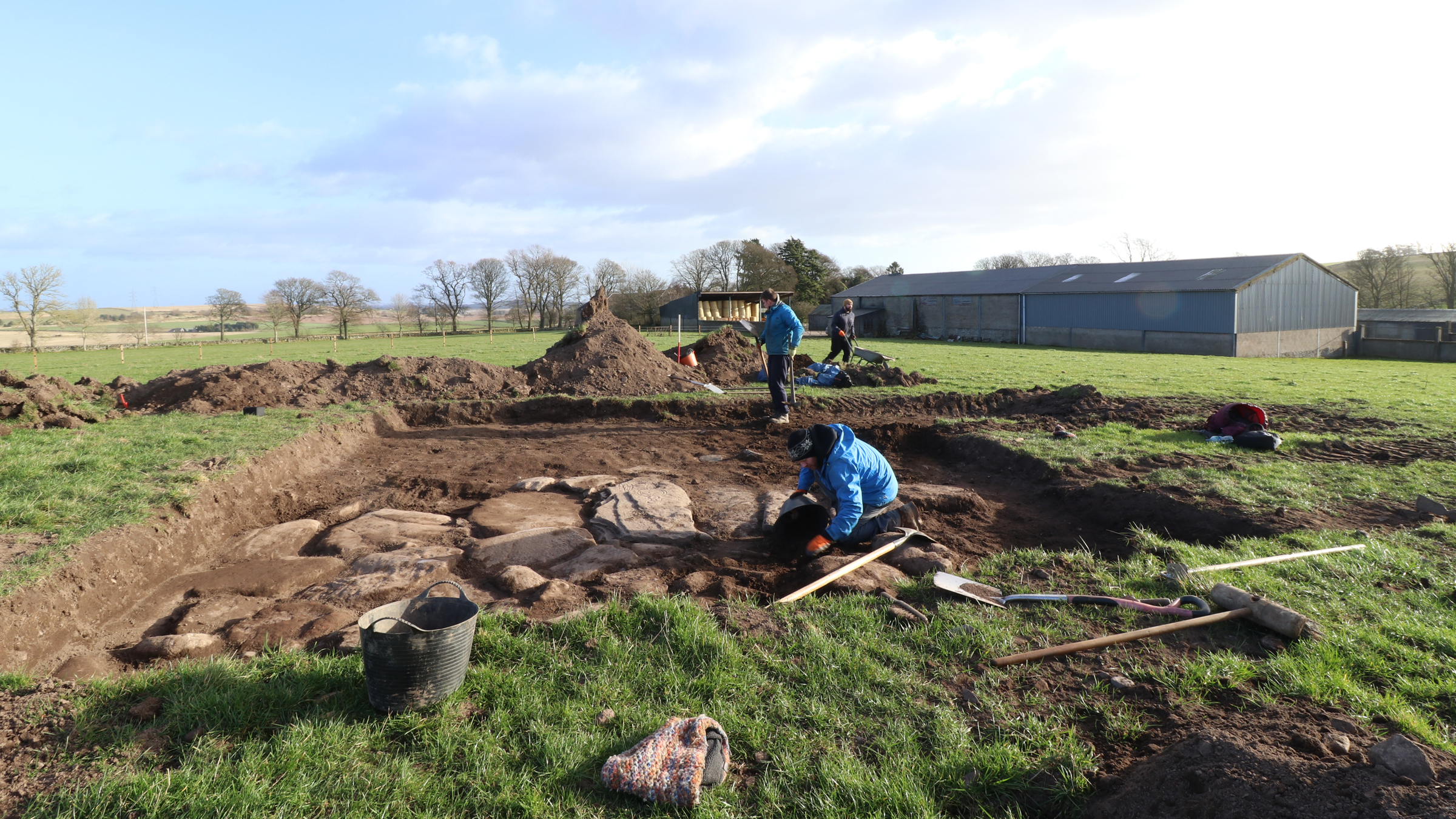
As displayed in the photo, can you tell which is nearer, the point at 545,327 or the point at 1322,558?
the point at 1322,558

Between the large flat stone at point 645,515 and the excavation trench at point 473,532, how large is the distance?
0.19 ft

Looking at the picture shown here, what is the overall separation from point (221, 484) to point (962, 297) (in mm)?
37533

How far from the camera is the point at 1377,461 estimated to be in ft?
24.7

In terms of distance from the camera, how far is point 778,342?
11.1 meters

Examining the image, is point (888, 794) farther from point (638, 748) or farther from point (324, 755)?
point (324, 755)

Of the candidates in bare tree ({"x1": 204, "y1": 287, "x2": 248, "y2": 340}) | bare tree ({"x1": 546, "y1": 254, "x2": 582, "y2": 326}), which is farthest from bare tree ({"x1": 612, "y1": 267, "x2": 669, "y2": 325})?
bare tree ({"x1": 204, "y1": 287, "x2": 248, "y2": 340})

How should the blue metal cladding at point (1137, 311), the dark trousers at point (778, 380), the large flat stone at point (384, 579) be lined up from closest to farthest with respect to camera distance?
the large flat stone at point (384, 579)
the dark trousers at point (778, 380)
the blue metal cladding at point (1137, 311)

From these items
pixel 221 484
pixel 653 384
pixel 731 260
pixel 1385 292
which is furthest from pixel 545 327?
pixel 1385 292

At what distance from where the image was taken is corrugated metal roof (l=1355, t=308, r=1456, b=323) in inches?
1287

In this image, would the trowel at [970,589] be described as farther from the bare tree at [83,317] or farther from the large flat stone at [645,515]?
the bare tree at [83,317]

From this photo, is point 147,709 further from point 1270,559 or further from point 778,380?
point 778,380

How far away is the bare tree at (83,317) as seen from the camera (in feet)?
134

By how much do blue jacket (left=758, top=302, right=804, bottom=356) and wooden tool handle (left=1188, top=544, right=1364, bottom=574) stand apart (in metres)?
6.98

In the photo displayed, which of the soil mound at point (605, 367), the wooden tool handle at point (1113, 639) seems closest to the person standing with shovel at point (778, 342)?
the soil mound at point (605, 367)
